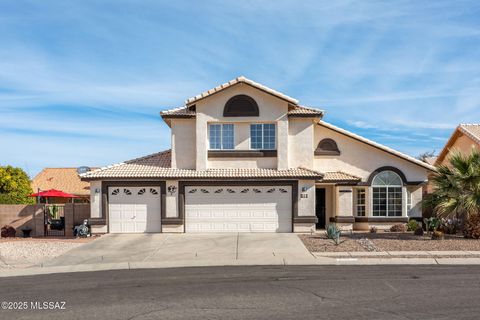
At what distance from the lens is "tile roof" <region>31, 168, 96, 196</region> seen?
50188 mm

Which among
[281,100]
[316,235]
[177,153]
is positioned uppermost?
[281,100]

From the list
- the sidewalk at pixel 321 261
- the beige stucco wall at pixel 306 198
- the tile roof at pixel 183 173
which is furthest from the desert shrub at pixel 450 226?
the tile roof at pixel 183 173

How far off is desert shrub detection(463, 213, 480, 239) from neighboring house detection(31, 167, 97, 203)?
118 feet

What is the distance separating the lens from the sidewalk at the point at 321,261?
16.9 m

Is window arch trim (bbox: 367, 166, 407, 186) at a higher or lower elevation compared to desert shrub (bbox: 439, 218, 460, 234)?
higher

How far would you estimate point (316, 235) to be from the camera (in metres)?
24.1

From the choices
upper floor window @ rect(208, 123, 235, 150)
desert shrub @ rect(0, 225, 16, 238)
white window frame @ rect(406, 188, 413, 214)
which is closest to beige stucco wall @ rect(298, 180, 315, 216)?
upper floor window @ rect(208, 123, 235, 150)

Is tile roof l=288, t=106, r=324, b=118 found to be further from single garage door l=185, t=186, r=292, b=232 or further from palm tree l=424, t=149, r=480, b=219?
palm tree l=424, t=149, r=480, b=219

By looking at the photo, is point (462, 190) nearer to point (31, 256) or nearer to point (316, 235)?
point (316, 235)

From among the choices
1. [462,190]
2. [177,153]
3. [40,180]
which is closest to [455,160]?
[462,190]

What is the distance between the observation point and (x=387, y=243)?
68.8 feet

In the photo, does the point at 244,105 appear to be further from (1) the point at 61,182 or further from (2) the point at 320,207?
(1) the point at 61,182

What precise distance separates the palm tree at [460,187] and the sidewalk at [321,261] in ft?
11.4

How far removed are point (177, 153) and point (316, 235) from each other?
323 inches
